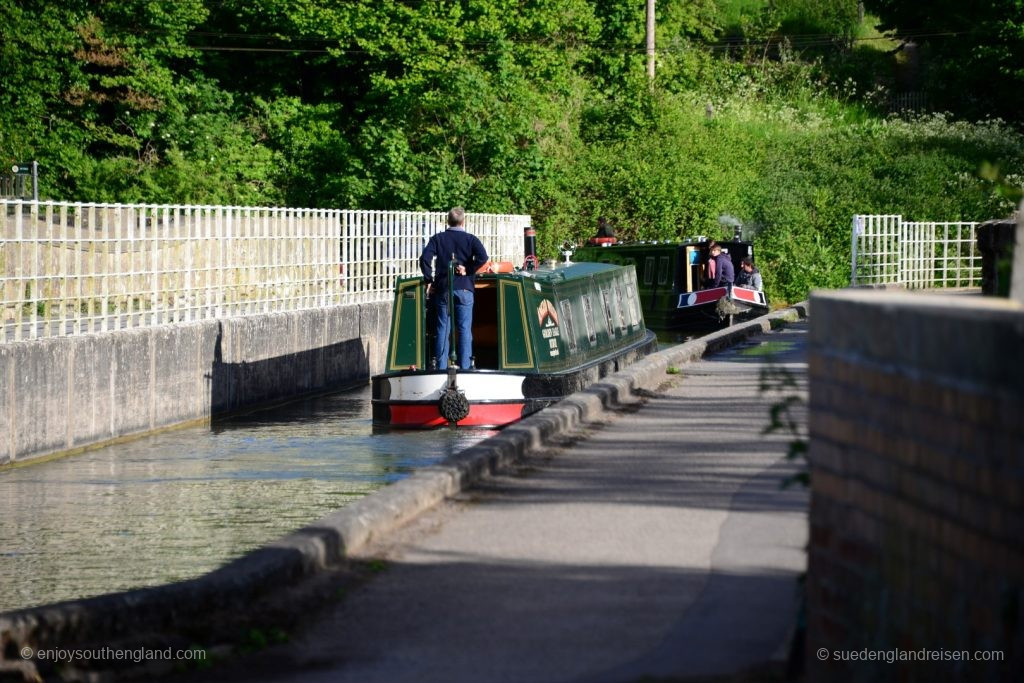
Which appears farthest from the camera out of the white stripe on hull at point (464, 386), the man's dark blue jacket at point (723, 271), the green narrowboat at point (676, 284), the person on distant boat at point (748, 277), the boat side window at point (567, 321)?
the person on distant boat at point (748, 277)

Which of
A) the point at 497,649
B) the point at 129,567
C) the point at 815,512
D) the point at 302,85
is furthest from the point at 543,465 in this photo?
the point at 302,85

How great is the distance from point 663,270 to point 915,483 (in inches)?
1076

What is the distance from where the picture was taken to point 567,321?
20.3 metres

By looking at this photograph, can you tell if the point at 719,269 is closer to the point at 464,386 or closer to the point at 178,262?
the point at 178,262

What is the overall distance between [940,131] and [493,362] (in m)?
34.5

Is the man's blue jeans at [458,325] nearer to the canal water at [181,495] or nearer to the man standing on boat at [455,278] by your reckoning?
the man standing on boat at [455,278]

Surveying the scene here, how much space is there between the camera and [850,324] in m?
5.51

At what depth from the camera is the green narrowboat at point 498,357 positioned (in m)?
18.2

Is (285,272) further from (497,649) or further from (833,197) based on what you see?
(833,197)

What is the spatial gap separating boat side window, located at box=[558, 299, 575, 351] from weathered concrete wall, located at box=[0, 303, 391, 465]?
432cm

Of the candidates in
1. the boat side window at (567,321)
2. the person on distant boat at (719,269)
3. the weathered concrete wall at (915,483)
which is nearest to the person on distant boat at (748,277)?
the person on distant boat at (719,269)

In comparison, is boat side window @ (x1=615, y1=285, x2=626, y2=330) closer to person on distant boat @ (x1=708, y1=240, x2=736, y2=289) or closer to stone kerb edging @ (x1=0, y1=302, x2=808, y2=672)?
person on distant boat @ (x1=708, y1=240, x2=736, y2=289)

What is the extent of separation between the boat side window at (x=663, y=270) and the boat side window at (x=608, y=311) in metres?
9.14

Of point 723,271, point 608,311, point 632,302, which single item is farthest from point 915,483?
point 723,271
